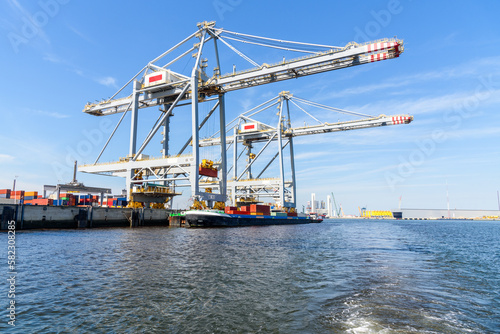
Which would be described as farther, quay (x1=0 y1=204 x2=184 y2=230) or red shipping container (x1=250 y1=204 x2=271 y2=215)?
red shipping container (x1=250 y1=204 x2=271 y2=215)

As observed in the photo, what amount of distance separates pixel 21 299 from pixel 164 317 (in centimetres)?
437

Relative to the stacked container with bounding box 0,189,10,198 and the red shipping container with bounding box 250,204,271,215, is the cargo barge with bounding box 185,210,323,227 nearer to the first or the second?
the red shipping container with bounding box 250,204,271,215

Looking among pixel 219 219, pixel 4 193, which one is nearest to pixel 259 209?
pixel 219 219

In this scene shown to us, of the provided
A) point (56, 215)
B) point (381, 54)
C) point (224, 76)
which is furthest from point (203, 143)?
point (381, 54)

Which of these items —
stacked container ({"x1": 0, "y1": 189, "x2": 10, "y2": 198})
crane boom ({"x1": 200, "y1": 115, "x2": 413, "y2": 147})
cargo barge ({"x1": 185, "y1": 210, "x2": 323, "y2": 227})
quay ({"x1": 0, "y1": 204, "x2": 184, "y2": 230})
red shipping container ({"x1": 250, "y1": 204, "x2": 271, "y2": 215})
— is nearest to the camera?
quay ({"x1": 0, "y1": 204, "x2": 184, "y2": 230})

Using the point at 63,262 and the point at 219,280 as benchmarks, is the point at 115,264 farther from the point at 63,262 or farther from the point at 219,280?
the point at 219,280

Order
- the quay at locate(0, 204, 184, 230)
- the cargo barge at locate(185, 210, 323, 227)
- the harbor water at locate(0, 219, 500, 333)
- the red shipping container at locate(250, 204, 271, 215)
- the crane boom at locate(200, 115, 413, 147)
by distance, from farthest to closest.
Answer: the red shipping container at locate(250, 204, 271, 215) < the crane boom at locate(200, 115, 413, 147) < the cargo barge at locate(185, 210, 323, 227) < the quay at locate(0, 204, 184, 230) < the harbor water at locate(0, 219, 500, 333)

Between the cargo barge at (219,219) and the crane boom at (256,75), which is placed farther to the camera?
the cargo barge at (219,219)

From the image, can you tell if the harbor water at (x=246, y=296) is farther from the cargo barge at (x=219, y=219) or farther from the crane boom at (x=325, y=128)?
the crane boom at (x=325, y=128)

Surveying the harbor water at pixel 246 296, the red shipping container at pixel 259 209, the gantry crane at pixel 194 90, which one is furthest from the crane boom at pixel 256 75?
the harbor water at pixel 246 296

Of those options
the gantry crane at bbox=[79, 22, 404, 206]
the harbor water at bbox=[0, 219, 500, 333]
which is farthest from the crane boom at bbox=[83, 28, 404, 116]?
the harbor water at bbox=[0, 219, 500, 333]

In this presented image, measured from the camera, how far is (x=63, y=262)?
1343 centimetres

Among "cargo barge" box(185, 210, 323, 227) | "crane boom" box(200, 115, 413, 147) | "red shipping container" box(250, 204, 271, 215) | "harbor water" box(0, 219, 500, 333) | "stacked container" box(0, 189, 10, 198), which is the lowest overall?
"harbor water" box(0, 219, 500, 333)

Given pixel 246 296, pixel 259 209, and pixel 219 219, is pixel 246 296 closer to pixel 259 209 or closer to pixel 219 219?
pixel 219 219
